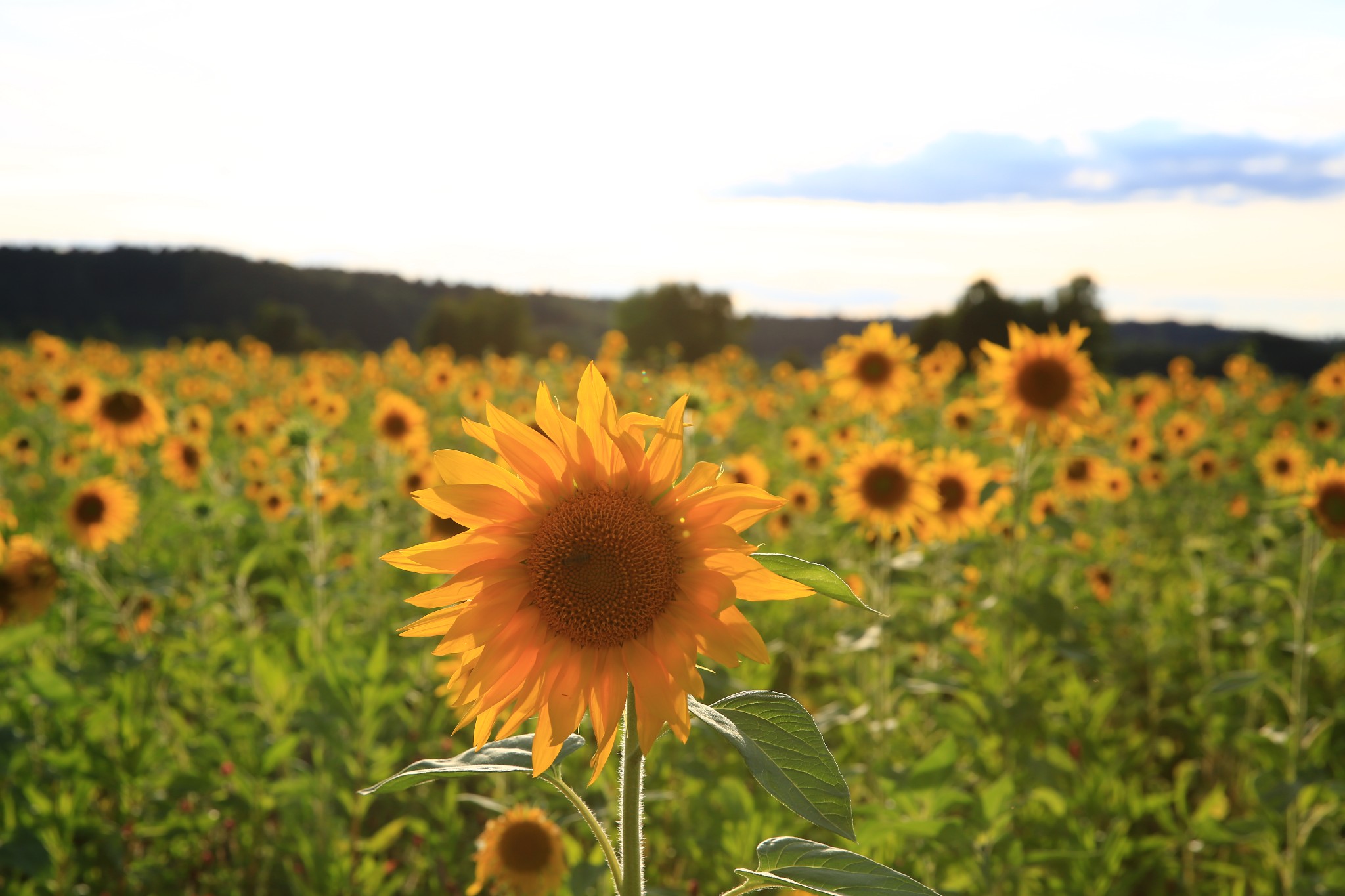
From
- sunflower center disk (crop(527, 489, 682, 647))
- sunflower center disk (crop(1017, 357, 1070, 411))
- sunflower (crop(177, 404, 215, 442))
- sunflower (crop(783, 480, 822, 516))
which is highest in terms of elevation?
sunflower center disk (crop(1017, 357, 1070, 411))

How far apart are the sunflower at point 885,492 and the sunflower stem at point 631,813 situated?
3.37 meters

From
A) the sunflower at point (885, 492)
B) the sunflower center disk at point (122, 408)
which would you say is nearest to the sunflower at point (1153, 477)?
the sunflower at point (885, 492)

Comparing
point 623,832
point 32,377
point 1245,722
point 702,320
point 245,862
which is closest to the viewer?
point 623,832

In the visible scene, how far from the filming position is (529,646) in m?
1.28

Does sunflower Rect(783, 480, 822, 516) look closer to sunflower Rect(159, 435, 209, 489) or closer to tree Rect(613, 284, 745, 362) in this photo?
sunflower Rect(159, 435, 209, 489)

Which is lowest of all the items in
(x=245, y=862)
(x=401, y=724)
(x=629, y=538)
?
(x=245, y=862)

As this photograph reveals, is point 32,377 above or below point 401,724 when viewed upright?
above

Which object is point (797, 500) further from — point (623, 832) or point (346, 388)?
point (346, 388)

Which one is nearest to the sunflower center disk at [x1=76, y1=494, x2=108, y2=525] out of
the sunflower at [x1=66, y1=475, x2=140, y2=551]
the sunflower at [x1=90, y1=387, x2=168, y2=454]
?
the sunflower at [x1=66, y1=475, x2=140, y2=551]

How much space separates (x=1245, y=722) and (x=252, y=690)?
17.4 feet

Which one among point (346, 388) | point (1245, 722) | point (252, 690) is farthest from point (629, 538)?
point (346, 388)

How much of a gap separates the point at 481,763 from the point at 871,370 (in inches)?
213

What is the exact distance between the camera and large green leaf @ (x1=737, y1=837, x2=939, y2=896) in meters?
1.01

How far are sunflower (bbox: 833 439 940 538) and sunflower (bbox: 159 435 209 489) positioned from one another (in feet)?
17.9
